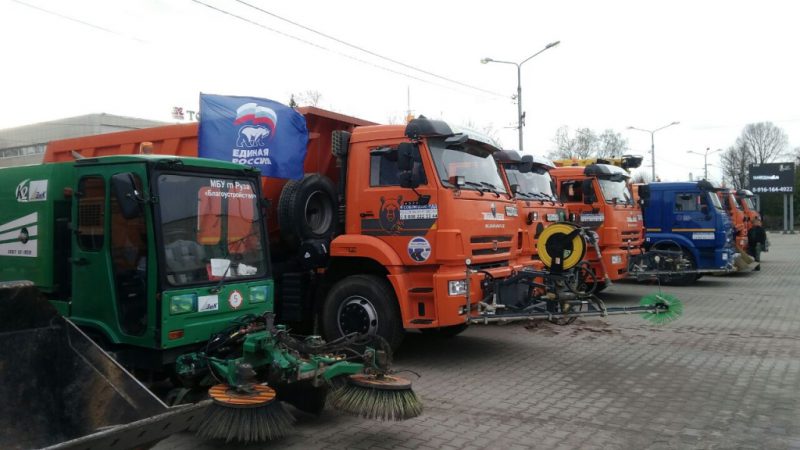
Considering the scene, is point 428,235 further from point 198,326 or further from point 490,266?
point 198,326

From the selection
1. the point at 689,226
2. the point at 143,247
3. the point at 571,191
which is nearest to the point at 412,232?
the point at 143,247

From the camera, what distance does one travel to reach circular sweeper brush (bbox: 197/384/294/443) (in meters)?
4.10

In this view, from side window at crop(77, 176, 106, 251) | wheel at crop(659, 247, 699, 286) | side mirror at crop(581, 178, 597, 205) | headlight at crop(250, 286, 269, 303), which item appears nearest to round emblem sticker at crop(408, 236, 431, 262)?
headlight at crop(250, 286, 269, 303)

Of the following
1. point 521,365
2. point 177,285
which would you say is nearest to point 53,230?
point 177,285

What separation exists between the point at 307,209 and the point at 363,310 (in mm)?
1439

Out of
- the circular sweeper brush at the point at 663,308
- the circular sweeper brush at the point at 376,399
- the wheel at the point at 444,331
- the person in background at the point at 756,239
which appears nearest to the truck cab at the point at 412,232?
the wheel at the point at 444,331

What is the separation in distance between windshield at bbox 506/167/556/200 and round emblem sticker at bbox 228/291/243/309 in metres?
6.11

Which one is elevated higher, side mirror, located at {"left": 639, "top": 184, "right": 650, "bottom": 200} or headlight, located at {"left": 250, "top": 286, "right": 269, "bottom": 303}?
side mirror, located at {"left": 639, "top": 184, "right": 650, "bottom": 200}

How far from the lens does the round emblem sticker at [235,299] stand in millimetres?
5137

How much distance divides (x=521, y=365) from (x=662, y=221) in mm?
10116

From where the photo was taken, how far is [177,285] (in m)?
4.77

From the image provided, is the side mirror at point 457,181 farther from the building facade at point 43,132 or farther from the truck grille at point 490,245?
the building facade at point 43,132

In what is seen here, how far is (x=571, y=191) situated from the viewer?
12977mm

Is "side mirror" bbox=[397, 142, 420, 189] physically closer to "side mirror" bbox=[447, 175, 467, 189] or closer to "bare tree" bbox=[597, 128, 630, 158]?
"side mirror" bbox=[447, 175, 467, 189]
